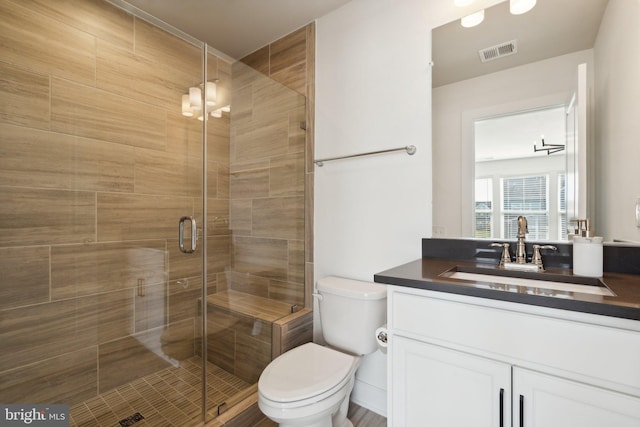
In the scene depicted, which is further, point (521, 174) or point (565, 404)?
point (521, 174)

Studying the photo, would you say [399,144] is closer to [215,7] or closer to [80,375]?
[215,7]

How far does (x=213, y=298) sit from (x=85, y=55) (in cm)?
150

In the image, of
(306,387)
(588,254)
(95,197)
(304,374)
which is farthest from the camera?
(95,197)

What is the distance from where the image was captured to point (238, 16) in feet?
6.39

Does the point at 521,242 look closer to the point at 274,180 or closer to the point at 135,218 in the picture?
the point at 274,180

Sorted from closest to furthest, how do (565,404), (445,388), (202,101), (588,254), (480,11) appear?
(565,404), (445,388), (588,254), (480,11), (202,101)

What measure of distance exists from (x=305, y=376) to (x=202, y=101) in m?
1.60

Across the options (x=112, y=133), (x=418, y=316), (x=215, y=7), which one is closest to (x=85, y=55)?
(x=112, y=133)

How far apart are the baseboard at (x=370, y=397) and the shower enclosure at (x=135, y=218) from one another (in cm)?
60

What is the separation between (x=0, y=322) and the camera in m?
1.36

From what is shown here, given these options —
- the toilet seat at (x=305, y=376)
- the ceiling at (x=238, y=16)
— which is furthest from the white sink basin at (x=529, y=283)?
the ceiling at (x=238, y=16)

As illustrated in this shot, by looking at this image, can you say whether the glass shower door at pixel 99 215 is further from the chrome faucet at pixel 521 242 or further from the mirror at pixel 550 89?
the chrome faucet at pixel 521 242

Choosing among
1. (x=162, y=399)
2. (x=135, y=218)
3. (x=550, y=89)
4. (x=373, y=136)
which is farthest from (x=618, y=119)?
(x=162, y=399)

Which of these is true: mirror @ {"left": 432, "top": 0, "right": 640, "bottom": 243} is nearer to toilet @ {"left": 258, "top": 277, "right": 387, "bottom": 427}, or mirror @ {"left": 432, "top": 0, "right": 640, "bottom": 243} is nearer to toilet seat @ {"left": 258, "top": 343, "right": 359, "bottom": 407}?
toilet @ {"left": 258, "top": 277, "right": 387, "bottom": 427}
